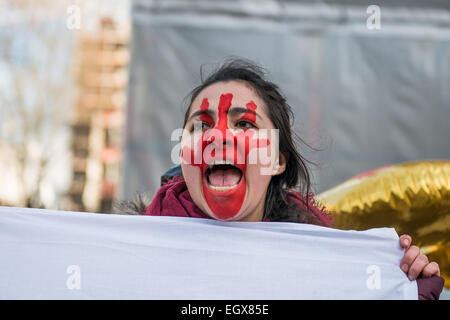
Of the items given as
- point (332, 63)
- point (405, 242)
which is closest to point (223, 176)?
Result: point (405, 242)

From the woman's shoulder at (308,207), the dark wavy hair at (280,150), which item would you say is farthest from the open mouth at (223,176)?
the woman's shoulder at (308,207)

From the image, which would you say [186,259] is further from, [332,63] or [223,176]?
[332,63]

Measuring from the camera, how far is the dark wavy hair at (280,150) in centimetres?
158

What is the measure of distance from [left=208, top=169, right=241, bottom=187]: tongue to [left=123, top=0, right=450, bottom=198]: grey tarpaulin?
3113mm

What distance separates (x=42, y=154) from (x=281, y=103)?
733 centimetres

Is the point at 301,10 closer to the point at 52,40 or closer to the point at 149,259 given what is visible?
the point at 149,259

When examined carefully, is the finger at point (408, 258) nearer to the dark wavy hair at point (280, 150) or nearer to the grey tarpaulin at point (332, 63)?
the dark wavy hair at point (280, 150)

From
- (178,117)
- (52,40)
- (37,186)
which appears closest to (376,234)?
(178,117)

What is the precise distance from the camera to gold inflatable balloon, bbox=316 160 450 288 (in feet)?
7.81

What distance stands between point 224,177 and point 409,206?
132cm

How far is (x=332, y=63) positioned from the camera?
14.9 ft

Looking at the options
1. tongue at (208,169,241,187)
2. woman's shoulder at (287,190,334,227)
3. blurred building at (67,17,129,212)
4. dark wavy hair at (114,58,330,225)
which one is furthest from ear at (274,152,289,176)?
blurred building at (67,17,129,212)

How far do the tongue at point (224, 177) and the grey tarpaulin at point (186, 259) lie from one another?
11 cm

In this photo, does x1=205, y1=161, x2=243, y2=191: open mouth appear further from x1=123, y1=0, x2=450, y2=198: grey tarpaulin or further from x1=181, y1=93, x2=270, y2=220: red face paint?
x1=123, y1=0, x2=450, y2=198: grey tarpaulin
